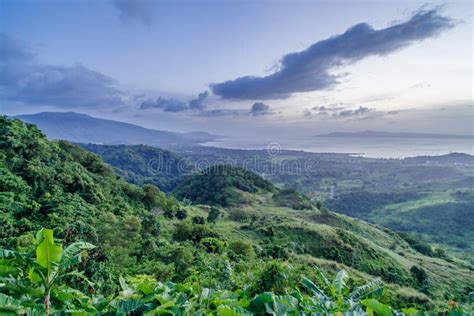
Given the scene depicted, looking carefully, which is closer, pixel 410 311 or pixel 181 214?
pixel 410 311

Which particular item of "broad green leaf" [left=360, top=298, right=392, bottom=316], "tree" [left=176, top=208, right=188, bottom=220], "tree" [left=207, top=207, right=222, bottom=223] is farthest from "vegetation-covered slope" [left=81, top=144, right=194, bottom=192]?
"broad green leaf" [left=360, top=298, right=392, bottom=316]

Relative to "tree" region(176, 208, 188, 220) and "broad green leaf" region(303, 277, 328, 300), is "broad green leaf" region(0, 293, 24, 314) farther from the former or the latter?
"tree" region(176, 208, 188, 220)

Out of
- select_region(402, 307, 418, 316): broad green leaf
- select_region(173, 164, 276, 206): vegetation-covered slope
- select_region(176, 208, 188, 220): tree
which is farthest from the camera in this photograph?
select_region(173, 164, 276, 206): vegetation-covered slope

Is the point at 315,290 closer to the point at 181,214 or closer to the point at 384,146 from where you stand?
the point at 181,214

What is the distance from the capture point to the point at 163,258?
14.9 metres

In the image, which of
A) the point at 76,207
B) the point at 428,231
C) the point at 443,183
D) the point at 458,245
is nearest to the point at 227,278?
the point at 76,207

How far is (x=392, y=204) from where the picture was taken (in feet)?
271

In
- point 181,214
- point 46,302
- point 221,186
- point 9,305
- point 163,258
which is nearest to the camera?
point 9,305

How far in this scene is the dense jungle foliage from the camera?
2055 mm

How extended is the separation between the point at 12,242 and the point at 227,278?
35.3 ft

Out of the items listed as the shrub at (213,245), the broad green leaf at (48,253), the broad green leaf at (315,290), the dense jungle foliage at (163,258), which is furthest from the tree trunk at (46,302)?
the shrub at (213,245)

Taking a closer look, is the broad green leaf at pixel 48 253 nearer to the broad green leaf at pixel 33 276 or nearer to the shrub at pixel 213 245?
the broad green leaf at pixel 33 276

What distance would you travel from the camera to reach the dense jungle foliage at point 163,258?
2055 mm

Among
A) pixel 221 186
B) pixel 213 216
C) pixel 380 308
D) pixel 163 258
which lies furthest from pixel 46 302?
pixel 221 186
